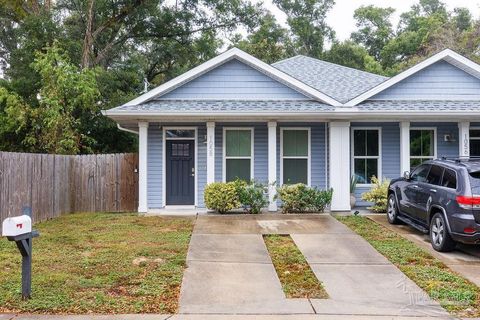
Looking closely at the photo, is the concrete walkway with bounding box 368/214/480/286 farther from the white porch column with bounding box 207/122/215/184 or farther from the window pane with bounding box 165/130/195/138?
the window pane with bounding box 165/130/195/138

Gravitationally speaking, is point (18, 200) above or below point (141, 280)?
above

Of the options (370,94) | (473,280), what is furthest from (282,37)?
(473,280)

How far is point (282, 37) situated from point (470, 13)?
1880 cm

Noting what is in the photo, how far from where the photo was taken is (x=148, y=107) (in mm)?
12883

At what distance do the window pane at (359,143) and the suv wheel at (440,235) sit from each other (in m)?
5.67

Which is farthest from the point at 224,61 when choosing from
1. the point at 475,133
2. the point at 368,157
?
the point at 475,133

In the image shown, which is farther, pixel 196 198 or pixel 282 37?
pixel 282 37

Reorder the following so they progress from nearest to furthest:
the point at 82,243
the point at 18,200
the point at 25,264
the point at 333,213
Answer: the point at 25,264, the point at 82,243, the point at 18,200, the point at 333,213

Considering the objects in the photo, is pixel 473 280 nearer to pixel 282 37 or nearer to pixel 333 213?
pixel 333 213

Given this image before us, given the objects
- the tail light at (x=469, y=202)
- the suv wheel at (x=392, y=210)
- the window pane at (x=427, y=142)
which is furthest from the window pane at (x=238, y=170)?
the tail light at (x=469, y=202)

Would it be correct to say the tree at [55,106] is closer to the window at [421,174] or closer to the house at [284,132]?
the house at [284,132]

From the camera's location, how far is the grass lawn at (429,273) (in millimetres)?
5336

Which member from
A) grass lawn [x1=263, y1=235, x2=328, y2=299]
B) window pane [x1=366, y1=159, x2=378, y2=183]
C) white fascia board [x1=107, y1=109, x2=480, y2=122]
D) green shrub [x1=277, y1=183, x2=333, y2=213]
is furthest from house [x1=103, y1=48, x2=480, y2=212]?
grass lawn [x1=263, y1=235, x2=328, y2=299]

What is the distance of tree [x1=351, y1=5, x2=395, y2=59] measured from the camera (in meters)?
43.8
